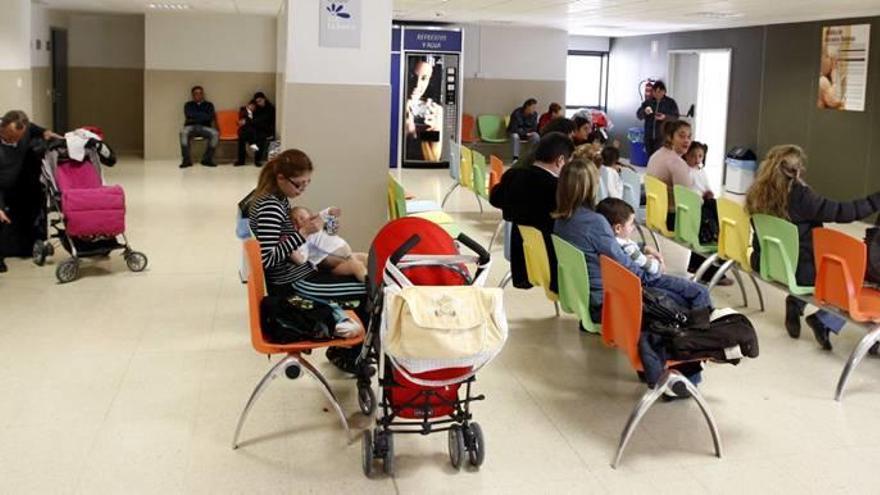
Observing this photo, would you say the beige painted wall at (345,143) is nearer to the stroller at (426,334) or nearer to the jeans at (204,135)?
the stroller at (426,334)

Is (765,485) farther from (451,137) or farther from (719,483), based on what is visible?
(451,137)

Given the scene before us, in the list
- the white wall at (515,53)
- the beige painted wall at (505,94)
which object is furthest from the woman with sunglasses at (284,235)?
the white wall at (515,53)

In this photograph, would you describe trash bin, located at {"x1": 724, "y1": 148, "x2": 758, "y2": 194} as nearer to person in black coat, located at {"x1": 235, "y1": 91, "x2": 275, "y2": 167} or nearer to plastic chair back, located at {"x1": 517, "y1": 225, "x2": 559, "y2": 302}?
person in black coat, located at {"x1": 235, "y1": 91, "x2": 275, "y2": 167}

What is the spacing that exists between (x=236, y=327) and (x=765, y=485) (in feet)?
10.6

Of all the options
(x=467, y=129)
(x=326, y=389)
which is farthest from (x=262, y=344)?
(x=467, y=129)

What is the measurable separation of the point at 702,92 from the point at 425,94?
15.8 ft

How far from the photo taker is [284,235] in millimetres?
4129

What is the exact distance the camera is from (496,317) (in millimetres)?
3318

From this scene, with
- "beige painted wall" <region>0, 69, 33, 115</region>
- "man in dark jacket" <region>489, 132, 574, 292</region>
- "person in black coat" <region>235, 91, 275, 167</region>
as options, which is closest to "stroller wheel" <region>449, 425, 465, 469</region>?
"man in dark jacket" <region>489, 132, 574, 292</region>

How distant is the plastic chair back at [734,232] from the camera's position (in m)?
5.59

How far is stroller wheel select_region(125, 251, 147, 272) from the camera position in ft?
22.2

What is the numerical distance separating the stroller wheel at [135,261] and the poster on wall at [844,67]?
8224 mm

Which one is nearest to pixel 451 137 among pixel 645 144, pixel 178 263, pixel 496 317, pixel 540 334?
pixel 645 144

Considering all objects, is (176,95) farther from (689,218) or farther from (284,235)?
(284,235)
